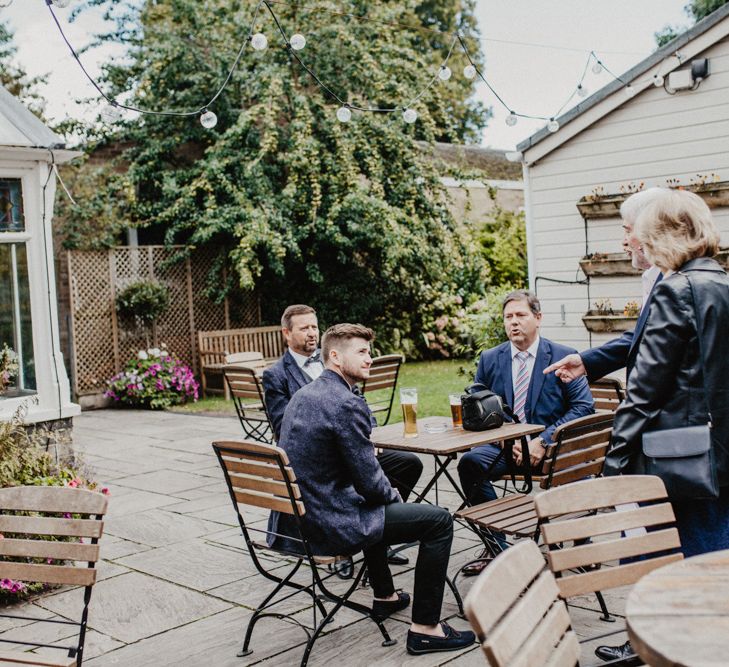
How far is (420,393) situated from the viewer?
1195 cm

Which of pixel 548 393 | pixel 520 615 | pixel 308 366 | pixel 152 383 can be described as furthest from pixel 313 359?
pixel 152 383

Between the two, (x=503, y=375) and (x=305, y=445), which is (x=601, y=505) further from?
(x=503, y=375)

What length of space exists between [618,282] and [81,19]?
381 inches

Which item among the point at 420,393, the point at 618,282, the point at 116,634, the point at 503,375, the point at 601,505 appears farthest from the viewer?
the point at 420,393

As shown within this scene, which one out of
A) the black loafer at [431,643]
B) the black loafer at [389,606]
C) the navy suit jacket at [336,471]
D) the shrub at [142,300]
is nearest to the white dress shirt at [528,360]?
the black loafer at [389,606]

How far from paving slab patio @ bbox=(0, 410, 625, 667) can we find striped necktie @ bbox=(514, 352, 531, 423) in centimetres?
90

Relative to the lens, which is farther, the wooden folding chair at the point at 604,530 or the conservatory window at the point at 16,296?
the conservatory window at the point at 16,296

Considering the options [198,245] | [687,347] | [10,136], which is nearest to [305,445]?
[687,347]

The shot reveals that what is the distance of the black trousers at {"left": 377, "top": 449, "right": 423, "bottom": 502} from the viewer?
4.84 m

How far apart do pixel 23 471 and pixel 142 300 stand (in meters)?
7.61

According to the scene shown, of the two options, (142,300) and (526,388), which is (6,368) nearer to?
(526,388)

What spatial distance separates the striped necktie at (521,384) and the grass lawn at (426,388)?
4.31 metres

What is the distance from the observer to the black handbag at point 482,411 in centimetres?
451

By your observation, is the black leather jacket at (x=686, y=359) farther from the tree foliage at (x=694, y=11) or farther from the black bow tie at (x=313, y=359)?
the tree foliage at (x=694, y=11)
